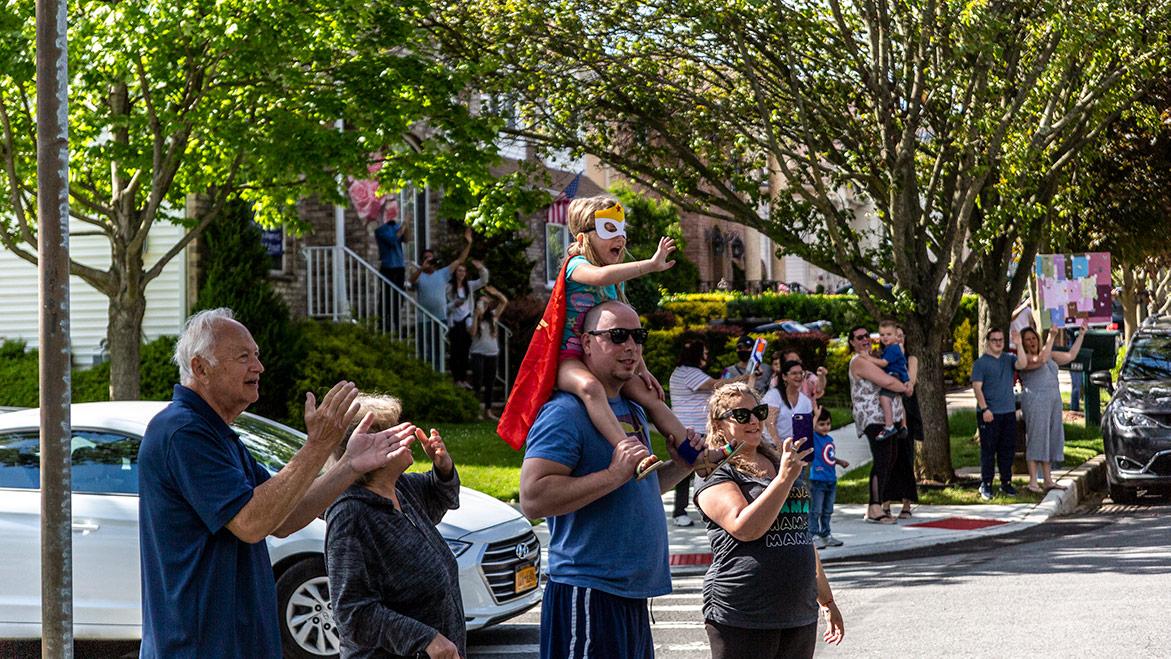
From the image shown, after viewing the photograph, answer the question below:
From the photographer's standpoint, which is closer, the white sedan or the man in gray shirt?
the white sedan

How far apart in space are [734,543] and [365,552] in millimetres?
1293

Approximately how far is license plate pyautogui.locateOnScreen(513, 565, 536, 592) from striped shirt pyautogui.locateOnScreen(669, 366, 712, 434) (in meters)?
3.66

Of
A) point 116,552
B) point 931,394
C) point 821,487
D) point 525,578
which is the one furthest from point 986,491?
point 116,552

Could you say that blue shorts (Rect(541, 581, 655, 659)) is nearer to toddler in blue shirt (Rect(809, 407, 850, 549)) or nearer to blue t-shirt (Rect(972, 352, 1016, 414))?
Result: toddler in blue shirt (Rect(809, 407, 850, 549))

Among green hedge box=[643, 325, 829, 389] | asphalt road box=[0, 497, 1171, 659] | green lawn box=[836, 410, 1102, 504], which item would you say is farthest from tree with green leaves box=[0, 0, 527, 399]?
green hedge box=[643, 325, 829, 389]

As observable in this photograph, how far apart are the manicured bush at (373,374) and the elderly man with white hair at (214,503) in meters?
12.0

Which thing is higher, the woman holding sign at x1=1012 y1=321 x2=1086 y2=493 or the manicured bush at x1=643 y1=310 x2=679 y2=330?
the manicured bush at x1=643 y1=310 x2=679 y2=330

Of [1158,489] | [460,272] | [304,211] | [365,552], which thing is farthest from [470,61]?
[365,552]

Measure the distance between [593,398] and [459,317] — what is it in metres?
14.8

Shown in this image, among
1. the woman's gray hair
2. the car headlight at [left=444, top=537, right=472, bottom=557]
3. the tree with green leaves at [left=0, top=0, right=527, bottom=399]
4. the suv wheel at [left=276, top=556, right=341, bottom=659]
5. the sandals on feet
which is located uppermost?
the tree with green leaves at [left=0, top=0, right=527, bottom=399]

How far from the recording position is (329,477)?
133 inches

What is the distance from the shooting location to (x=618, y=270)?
Answer: 409 centimetres

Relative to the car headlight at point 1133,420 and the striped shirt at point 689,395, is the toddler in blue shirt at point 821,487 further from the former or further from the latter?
the car headlight at point 1133,420

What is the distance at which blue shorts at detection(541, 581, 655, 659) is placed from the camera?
3695 millimetres
